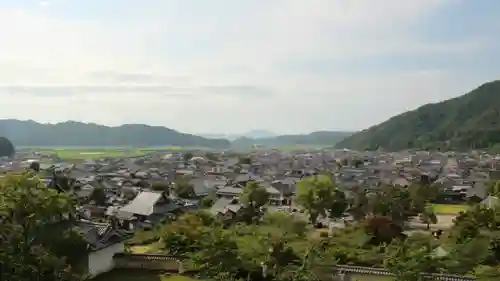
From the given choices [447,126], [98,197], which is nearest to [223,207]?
[98,197]

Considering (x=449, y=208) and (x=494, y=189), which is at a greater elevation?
(x=494, y=189)

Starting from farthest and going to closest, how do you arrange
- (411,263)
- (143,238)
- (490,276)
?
(143,238) → (411,263) → (490,276)

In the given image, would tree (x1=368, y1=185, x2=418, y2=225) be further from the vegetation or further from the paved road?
the vegetation

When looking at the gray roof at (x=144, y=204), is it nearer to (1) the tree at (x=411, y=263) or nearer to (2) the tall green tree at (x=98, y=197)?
(2) the tall green tree at (x=98, y=197)

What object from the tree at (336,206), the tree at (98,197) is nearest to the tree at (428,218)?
the tree at (336,206)

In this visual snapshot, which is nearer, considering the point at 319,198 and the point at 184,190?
the point at 319,198

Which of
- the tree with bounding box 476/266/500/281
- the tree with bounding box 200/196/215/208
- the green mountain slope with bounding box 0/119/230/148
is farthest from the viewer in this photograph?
the green mountain slope with bounding box 0/119/230/148

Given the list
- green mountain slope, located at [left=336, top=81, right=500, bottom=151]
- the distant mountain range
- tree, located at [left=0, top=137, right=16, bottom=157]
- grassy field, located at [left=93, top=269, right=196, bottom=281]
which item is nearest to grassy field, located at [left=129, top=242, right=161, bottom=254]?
grassy field, located at [left=93, top=269, right=196, bottom=281]

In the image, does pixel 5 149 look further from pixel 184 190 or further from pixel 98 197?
pixel 98 197
